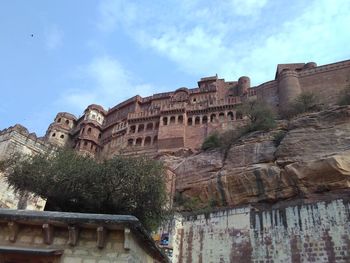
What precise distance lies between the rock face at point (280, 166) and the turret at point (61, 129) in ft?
Answer: 95.7

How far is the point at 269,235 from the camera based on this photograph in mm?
20062

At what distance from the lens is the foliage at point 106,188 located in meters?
15.6

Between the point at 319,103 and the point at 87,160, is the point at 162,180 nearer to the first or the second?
the point at 87,160

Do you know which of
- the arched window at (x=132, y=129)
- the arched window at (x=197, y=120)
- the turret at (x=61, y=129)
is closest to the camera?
the arched window at (x=197, y=120)

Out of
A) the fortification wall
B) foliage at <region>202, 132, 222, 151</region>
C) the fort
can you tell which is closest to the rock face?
foliage at <region>202, 132, 222, 151</region>

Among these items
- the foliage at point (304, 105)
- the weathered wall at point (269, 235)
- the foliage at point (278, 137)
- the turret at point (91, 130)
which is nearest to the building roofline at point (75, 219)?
the weathered wall at point (269, 235)

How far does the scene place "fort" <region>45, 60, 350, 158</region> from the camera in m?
42.8

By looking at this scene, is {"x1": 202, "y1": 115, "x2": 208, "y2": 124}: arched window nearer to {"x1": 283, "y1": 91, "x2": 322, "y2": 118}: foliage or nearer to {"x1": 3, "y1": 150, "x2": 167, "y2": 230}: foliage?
{"x1": 283, "y1": 91, "x2": 322, "y2": 118}: foliage

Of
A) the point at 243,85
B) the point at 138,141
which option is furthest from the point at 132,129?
the point at 243,85

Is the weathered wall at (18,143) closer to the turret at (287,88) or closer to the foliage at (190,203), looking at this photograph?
the foliage at (190,203)

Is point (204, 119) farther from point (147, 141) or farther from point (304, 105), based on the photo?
point (304, 105)

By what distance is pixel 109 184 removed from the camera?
51.0ft

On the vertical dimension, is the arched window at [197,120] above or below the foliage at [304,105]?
above

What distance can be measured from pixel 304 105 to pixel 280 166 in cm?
1358
